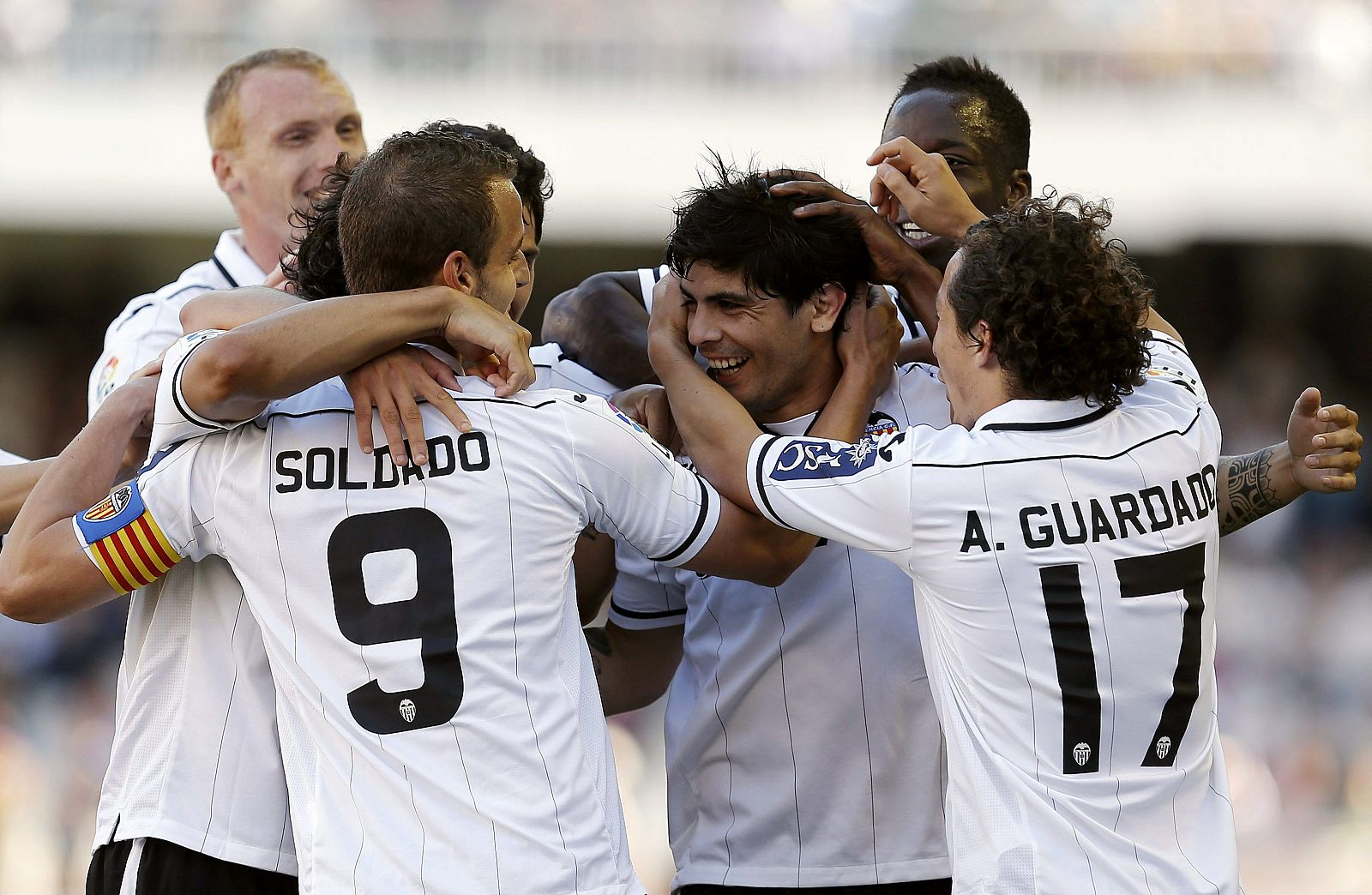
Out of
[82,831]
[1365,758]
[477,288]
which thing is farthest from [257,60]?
[1365,758]

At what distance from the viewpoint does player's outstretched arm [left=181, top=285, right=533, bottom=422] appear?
2555 millimetres

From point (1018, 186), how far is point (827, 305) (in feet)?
2.86

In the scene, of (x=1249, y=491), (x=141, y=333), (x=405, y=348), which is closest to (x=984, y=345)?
(x=1249, y=491)

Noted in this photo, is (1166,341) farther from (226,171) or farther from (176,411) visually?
(226,171)

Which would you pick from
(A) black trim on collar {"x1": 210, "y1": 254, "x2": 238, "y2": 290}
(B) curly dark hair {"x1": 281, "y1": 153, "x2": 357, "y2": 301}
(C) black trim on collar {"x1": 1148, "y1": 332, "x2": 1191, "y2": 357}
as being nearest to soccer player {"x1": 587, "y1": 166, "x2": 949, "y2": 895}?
(C) black trim on collar {"x1": 1148, "y1": 332, "x2": 1191, "y2": 357}

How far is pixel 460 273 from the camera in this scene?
2715mm

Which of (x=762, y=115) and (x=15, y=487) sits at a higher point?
(x=15, y=487)

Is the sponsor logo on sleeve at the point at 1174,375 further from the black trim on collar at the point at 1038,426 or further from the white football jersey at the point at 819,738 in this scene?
the white football jersey at the point at 819,738

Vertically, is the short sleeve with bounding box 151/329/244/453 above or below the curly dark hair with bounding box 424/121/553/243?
below

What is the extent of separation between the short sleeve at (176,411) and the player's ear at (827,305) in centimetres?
129

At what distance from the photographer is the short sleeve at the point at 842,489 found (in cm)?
276

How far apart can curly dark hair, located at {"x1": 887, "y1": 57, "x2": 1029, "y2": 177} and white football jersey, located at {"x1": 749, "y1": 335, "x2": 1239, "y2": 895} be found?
1.27 meters

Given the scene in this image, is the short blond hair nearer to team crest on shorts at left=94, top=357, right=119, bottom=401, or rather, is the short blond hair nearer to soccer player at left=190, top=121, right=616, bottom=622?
team crest on shorts at left=94, top=357, right=119, bottom=401

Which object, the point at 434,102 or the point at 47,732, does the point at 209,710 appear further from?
the point at 434,102
